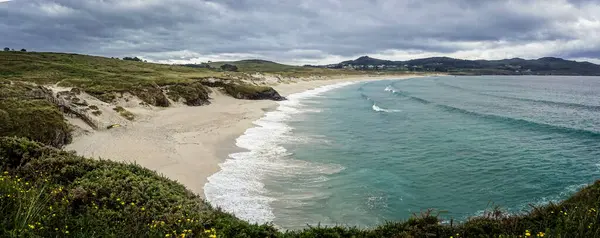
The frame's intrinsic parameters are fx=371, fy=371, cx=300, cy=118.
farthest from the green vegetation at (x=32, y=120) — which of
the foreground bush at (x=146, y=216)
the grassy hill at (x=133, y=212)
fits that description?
the foreground bush at (x=146, y=216)

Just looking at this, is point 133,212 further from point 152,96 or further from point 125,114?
point 152,96

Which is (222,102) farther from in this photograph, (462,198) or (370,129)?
(462,198)

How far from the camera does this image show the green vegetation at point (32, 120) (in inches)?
642

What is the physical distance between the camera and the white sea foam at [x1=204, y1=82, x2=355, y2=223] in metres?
12.2

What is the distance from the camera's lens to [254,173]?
15945 mm

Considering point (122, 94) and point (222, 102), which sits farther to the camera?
point (222, 102)

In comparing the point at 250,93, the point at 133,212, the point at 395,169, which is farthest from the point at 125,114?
the point at 250,93

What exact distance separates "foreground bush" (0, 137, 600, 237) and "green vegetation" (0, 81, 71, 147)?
335 inches

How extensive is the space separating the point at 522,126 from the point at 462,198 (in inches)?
804

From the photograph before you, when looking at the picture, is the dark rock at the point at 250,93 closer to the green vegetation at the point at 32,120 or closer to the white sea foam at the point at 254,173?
the white sea foam at the point at 254,173

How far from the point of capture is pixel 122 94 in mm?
32719

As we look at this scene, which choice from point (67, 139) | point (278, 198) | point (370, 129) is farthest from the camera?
point (370, 129)

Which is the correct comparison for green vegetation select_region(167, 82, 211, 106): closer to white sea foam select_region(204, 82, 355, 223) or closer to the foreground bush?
white sea foam select_region(204, 82, 355, 223)

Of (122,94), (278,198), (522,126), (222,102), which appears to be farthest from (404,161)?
(222,102)
